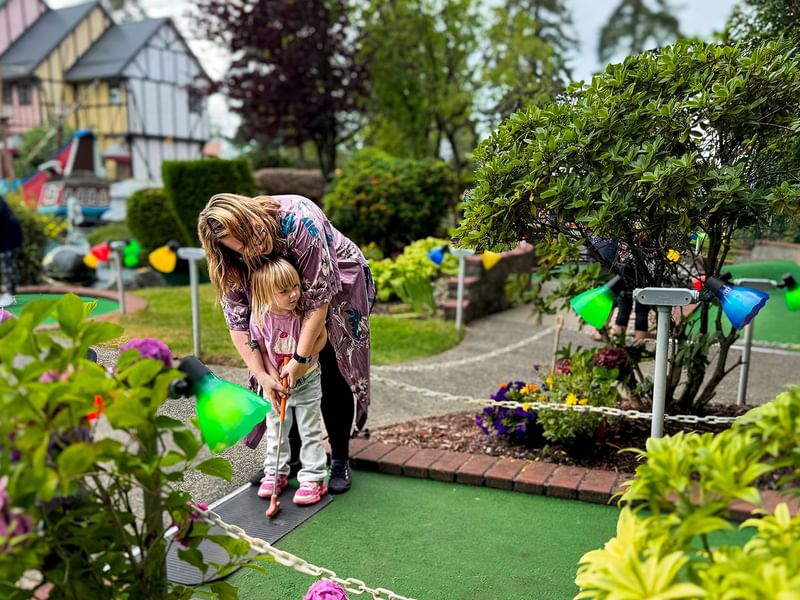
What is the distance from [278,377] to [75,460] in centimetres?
193

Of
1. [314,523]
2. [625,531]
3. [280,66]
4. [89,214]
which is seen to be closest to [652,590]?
[625,531]

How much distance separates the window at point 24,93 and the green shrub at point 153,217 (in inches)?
735

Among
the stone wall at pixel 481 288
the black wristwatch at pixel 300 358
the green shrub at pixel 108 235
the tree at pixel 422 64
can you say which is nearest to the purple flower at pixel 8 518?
the black wristwatch at pixel 300 358

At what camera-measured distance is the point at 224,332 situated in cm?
666

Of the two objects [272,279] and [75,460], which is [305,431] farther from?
[75,460]

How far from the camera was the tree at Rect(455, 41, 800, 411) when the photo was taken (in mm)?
2953

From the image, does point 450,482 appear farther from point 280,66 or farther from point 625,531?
point 280,66

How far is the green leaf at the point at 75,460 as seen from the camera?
1234mm

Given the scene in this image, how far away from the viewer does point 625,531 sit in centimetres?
130

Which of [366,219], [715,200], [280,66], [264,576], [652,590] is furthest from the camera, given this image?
[280,66]

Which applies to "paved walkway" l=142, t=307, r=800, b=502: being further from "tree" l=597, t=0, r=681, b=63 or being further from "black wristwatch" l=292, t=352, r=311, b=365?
"tree" l=597, t=0, r=681, b=63

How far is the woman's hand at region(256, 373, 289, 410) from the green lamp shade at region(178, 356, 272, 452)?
1.47 meters

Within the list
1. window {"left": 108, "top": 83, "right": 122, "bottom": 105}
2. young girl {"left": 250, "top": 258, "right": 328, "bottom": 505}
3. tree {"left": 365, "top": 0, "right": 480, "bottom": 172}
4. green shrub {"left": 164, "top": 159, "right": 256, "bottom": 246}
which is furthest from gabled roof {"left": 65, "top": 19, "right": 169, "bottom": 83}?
young girl {"left": 250, "top": 258, "right": 328, "bottom": 505}

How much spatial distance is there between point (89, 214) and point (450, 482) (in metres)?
19.1
